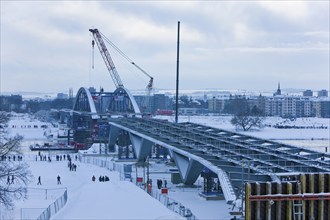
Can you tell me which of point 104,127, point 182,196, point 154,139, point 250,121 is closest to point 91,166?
point 154,139

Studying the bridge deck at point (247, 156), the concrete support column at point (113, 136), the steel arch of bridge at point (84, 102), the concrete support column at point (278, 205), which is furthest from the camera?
the steel arch of bridge at point (84, 102)

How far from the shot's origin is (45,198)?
28.5 meters

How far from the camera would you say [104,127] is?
71.4 m

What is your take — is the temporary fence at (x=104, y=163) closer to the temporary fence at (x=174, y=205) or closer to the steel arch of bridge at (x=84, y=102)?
the temporary fence at (x=174, y=205)

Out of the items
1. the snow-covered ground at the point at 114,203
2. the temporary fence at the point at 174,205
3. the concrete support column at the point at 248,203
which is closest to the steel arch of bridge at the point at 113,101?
the snow-covered ground at the point at 114,203

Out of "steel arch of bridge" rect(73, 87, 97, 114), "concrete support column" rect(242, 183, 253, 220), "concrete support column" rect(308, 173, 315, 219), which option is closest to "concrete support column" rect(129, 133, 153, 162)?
"steel arch of bridge" rect(73, 87, 97, 114)

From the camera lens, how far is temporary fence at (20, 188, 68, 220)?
74.2 ft

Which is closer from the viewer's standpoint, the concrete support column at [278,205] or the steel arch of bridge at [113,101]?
Result: the concrete support column at [278,205]

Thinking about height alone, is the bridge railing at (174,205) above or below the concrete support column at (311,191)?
below

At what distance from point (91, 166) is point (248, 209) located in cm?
3372

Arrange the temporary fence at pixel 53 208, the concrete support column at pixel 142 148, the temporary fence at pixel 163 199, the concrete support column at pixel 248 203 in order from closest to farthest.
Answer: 1. the concrete support column at pixel 248 203
2. the temporary fence at pixel 53 208
3. the temporary fence at pixel 163 199
4. the concrete support column at pixel 142 148

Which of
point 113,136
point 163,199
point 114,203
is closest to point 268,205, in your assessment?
point 114,203

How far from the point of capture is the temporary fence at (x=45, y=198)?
2262 centimetres

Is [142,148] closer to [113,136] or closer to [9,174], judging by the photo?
[113,136]
